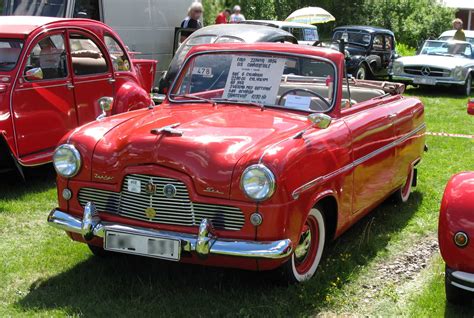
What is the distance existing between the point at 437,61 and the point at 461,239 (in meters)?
12.7

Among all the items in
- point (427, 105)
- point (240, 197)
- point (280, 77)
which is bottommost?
point (427, 105)

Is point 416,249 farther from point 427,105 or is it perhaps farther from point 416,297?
point 427,105

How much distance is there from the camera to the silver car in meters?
14.9

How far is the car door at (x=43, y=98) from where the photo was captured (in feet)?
Result: 21.0

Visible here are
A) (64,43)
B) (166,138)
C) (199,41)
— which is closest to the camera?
(166,138)

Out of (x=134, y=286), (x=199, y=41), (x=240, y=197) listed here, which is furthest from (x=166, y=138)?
(x=199, y=41)

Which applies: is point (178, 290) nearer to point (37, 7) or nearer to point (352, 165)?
point (352, 165)

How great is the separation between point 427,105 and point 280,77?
30.0ft

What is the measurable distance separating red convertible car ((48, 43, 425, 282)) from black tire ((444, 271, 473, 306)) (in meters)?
0.92

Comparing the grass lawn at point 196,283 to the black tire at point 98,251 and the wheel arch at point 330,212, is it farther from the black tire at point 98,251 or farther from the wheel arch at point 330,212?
the wheel arch at point 330,212

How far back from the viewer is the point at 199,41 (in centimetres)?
1144

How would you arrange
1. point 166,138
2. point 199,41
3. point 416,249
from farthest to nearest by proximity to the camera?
point 199,41 < point 416,249 < point 166,138

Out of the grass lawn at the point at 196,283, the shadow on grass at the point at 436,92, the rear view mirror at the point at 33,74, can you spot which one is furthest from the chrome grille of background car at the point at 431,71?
the rear view mirror at the point at 33,74

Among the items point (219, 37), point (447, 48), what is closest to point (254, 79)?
point (219, 37)
